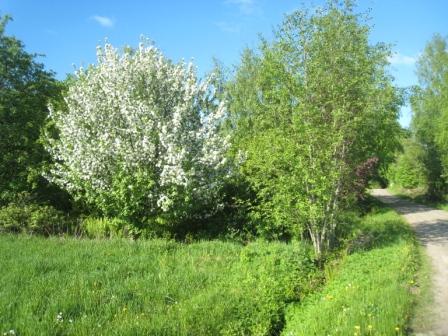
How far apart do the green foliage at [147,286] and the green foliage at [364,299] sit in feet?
2.08

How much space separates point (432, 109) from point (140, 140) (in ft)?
88.5

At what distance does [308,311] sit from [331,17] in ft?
32.7

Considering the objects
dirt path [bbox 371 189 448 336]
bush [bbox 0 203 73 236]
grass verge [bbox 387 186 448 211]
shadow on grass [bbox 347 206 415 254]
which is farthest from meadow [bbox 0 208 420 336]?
grass verge [bbox 387 186 448 211]

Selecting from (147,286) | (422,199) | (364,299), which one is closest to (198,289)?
(147,286)

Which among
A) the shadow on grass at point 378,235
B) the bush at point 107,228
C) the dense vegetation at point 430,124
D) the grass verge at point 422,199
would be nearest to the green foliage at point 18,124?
the bush at point 107,228

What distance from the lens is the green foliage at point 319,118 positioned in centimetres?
1255

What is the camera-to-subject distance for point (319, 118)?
13.3m

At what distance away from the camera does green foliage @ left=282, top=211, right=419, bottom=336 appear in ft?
22.6

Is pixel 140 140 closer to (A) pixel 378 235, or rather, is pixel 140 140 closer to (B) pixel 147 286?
(B) pixel 147 286

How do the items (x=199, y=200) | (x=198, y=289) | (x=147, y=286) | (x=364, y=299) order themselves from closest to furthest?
(x=364, y=299) → (x=147, y=286) → (x=198, y=289) → (x=199, y=200)

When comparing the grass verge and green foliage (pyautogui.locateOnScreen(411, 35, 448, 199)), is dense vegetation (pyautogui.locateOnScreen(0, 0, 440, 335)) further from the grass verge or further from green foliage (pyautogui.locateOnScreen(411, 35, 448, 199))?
green foliage (pyautogui.locateOnScreen(411, 35, 448, 199))

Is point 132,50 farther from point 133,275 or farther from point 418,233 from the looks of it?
point 418,233

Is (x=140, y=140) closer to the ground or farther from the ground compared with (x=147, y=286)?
farther from the ground

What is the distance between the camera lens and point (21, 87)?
18.2m
